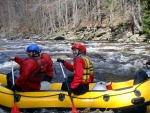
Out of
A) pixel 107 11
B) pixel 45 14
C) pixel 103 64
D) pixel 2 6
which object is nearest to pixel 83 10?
pixel 107 11

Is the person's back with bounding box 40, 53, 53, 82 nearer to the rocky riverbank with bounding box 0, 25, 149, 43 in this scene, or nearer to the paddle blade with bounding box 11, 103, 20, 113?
the paddle blade with bounding box 11, 103, 20, 113

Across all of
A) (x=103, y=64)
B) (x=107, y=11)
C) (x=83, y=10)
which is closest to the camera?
(x=103, y=64)

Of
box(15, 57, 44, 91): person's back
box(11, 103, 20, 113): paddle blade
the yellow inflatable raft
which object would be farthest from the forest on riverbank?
box(11, 103, 20, 113): paddle blade

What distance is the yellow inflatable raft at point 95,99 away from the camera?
6512mm

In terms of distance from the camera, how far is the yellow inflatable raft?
651 centimetres

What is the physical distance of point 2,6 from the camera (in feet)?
321

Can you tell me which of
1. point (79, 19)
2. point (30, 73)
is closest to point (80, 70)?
point (30, 73)

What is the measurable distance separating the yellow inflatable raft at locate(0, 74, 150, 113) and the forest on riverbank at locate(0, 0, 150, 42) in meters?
22.4

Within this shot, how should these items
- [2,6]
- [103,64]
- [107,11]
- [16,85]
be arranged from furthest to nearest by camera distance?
[2,6]
[107,11]
[103,64]
[16,85]

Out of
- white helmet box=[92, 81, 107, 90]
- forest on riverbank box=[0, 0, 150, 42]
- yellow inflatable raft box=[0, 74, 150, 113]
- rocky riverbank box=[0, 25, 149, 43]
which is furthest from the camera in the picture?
forest on riverbank box=[0, 0, 150, 42]

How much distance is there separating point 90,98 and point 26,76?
1.51 meters

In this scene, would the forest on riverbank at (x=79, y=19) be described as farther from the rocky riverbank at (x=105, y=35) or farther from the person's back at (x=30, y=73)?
the person's back at (x=30, y=73)

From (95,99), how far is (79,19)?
1841 inches

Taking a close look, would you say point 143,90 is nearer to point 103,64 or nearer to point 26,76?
point 26,76
